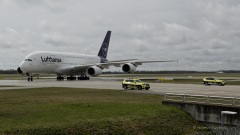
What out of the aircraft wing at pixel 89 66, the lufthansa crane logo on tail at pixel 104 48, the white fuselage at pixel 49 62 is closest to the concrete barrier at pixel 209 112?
the aircraft wing at pixel 89 66

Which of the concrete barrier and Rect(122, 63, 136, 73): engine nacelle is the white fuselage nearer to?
Rect(122, 63, 136, 73): engine nacelle

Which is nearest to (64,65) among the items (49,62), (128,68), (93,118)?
(49,62)

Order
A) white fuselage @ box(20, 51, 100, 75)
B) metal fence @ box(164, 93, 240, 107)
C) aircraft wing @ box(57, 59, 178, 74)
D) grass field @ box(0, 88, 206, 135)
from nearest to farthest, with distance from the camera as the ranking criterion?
grass field @ box(0, 88, 206, 135) < metal fence @ box(164, 93, 240, 107) < white fuselage @ box(20, 51, 100, 75) < aircraft wing @ box(57, 59, 178, 74)

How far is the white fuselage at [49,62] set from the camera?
204 feet

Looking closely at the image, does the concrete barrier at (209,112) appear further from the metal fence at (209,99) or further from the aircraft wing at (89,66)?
the aircraft wing at (89,66)

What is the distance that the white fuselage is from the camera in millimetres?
62281

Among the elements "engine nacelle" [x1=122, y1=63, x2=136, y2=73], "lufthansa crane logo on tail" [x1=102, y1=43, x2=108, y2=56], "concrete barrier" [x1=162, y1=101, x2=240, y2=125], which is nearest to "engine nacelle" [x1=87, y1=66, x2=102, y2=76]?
"engine nacelle" [x1=122, y1=63, x2=136, y2=73]

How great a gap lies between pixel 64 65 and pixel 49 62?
534 cm

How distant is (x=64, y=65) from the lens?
233ft

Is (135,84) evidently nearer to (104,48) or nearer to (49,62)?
(49,62)

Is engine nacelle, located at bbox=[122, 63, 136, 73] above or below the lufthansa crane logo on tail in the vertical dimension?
below

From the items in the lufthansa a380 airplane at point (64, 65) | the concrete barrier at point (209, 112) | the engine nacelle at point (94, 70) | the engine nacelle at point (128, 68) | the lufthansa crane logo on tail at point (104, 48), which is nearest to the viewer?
the concrete barrier at point (209, 112)

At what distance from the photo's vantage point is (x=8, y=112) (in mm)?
21078

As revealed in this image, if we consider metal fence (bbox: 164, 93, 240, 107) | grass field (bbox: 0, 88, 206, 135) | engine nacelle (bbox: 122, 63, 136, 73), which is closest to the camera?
grass field (bbox: 0, 88, 206, 135)
